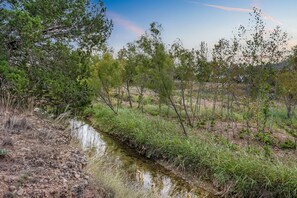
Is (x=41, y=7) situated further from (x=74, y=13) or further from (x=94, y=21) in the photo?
(x=94, y=21)

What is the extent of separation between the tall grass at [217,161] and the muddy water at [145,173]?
0.62 m

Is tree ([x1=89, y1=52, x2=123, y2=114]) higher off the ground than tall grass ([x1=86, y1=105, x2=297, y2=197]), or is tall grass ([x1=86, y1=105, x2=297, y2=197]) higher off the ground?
tree ([x1=89, y1=52, x2=123, y2=114])

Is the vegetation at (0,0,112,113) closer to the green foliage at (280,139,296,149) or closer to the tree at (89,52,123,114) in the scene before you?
the tree at (89,52,123,114)

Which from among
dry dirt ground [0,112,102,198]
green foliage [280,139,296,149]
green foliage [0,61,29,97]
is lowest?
green foliage [280,139,296,149]

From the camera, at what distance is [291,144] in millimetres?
15984

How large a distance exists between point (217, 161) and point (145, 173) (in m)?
2.81

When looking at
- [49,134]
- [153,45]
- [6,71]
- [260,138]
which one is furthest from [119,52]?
[49,134]

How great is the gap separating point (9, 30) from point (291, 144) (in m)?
13.7

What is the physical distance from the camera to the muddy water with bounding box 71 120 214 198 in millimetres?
10169

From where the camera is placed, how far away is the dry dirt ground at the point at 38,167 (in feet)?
15.7

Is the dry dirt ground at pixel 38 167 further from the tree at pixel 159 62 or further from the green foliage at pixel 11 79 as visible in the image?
the tree at pixel 159 62

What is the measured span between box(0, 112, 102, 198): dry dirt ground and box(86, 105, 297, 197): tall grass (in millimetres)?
5470

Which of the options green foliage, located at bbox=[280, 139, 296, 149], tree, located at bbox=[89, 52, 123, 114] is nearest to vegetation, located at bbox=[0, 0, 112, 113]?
tree, located at bbox=[89, 52, 123, 114]

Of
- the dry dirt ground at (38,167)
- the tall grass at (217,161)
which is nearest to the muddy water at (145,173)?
the tall grass at (217,161)
